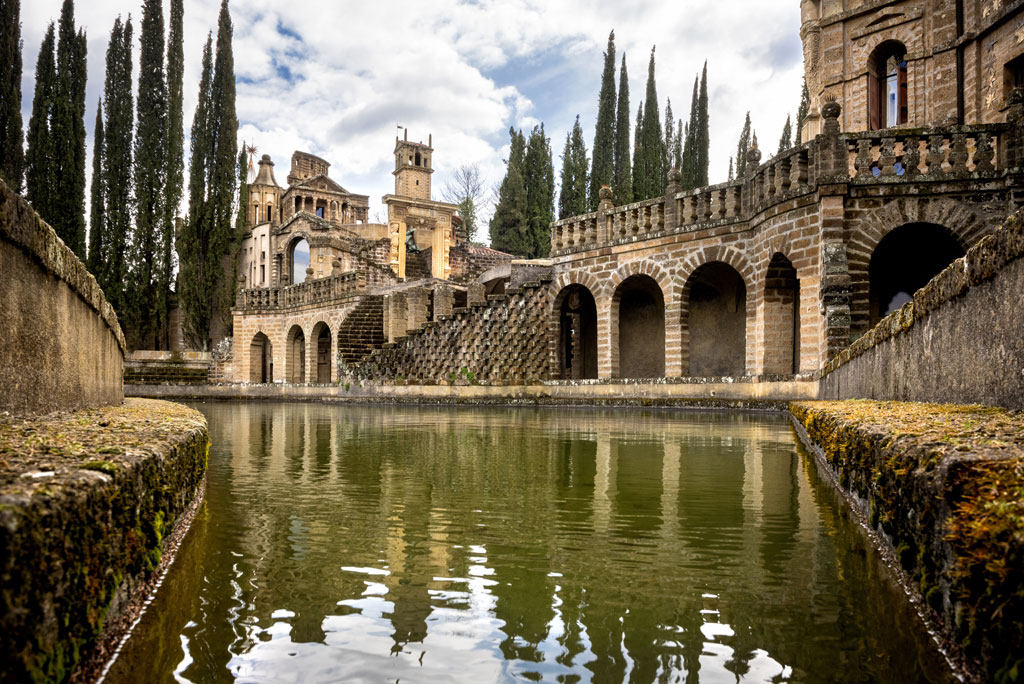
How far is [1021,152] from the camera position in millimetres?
11625

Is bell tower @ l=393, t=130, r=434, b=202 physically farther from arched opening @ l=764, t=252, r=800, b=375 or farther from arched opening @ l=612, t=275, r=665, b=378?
arched opening @ l=764, t=252, r=800, b=375

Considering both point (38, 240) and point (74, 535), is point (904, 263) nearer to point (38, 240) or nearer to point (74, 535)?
point (38, 240)

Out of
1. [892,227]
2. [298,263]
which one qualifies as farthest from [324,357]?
[298,263]

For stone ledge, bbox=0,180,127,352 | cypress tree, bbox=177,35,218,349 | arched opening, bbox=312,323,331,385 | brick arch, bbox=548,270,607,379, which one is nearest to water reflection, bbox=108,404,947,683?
stone ledge, bbox=0,180,127,352

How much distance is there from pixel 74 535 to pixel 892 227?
13007mm

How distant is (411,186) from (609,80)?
17.6 meters

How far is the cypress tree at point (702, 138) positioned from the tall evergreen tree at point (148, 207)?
100 ft

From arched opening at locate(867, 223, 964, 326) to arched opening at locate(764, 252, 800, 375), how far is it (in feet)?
4.59

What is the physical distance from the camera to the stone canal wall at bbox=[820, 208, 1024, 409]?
10.6 feet

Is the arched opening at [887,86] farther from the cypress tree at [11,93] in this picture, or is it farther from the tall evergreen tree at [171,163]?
the tall evergreen tree at [171,163]

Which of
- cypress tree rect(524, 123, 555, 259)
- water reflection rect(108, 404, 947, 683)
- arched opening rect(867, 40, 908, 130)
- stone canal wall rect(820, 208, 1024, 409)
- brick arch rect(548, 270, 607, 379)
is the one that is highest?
cypress tree rect(524, 123, 555, 259)

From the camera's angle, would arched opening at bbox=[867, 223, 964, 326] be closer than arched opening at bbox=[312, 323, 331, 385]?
Yes

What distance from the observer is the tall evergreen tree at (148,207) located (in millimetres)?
36156

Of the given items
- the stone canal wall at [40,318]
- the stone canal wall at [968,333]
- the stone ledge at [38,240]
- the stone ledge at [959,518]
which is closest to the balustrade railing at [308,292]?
the stone canal wall at [40,318]
